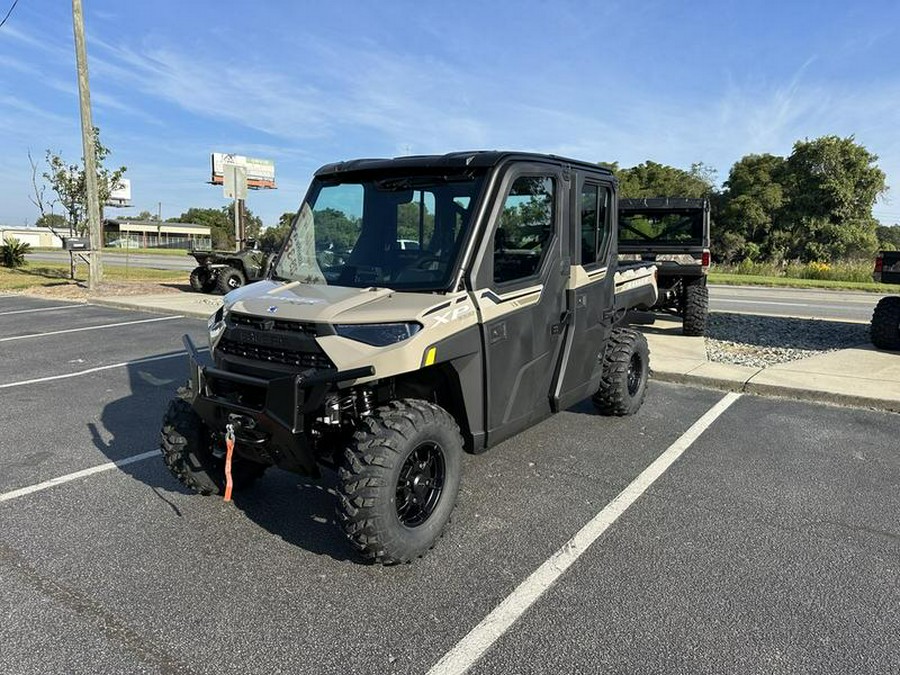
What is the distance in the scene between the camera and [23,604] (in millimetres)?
2854

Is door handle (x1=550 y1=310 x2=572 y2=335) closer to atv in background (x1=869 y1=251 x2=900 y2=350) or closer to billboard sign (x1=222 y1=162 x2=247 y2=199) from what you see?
atv in background (x1=869 y1=251 x2=900 y2=350)

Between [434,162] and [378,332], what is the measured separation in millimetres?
1251

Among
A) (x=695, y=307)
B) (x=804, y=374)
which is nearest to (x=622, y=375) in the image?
(x=804, y=374)

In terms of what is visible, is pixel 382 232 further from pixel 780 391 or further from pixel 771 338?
pixel 771 338

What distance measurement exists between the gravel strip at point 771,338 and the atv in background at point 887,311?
709 mm

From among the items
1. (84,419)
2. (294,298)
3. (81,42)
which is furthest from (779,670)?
(81,42)

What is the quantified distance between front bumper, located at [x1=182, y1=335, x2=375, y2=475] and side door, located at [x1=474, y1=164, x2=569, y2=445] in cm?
97

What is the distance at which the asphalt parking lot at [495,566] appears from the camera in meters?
2.56

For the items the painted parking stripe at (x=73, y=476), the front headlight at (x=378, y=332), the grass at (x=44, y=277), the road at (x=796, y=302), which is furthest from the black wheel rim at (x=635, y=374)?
the grass at (x=44, y=277)

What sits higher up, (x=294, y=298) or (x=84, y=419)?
(x=294, y=298)

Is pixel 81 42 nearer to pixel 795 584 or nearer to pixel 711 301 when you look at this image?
pixel 711 301

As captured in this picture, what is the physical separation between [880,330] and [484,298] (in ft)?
26.3

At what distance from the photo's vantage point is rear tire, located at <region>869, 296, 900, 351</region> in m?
8.70

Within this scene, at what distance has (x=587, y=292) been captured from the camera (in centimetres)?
461
